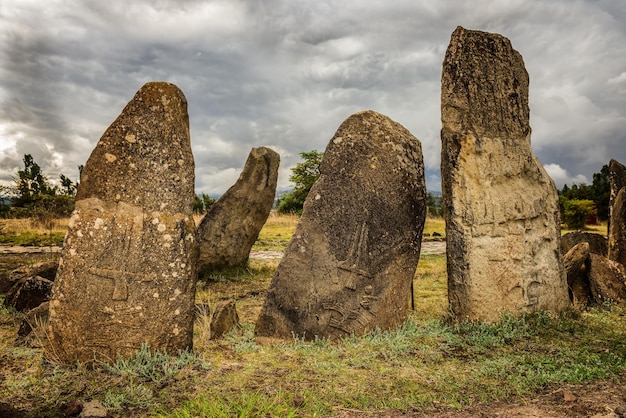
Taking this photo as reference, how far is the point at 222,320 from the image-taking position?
6.65 m

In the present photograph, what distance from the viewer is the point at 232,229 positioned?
1183 centimetres

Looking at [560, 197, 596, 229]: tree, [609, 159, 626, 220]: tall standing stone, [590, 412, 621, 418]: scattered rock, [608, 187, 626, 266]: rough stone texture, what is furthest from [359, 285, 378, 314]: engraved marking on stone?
[560, 197, 596, 229]: tree

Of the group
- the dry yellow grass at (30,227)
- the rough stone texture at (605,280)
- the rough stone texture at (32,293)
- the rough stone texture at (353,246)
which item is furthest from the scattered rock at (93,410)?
the dry yellow grass at (30,227)

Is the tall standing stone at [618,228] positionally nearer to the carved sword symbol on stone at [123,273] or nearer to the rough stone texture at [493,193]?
the rough stone texture at [493,193]

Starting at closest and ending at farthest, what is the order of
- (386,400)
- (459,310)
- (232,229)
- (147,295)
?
1. (386,400)
2. (147,295)
3. (459,310)
4. (232,229)

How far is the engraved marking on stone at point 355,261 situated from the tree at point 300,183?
33.1 m

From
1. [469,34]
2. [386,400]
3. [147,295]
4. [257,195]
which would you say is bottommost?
[386,400]

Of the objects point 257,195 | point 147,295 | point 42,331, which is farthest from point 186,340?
point 257,195

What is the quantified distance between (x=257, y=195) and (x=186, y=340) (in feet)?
21.4

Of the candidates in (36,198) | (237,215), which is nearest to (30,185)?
(36,198)

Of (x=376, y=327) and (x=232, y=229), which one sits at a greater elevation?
(x=232, y=229)

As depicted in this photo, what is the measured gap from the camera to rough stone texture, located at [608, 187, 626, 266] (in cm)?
1015

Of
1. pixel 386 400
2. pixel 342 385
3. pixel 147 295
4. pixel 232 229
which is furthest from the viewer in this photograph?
pixel 232 229

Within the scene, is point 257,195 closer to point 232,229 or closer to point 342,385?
point 232,229
